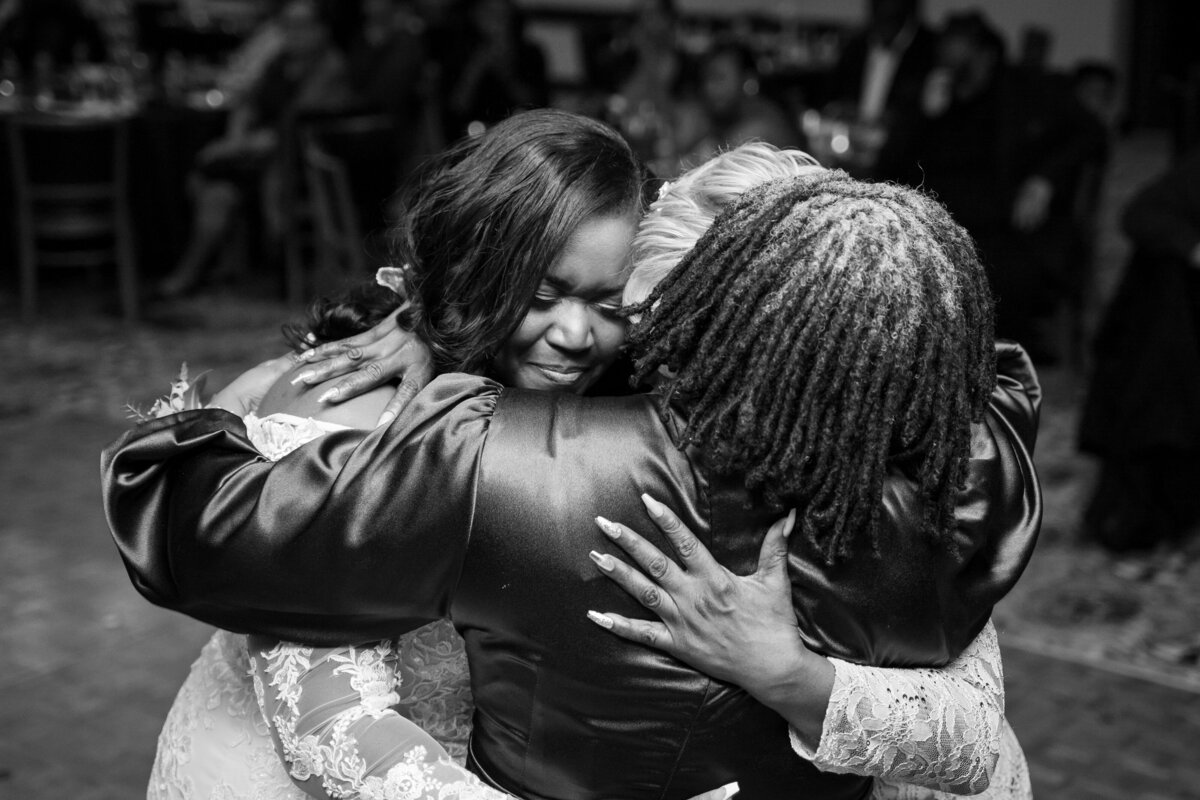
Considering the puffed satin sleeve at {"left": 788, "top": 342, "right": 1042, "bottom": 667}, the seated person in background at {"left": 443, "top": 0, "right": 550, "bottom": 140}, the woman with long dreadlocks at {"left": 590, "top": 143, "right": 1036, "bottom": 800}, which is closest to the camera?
the woman with long dreadlocks at {"left": 590, "top": 143, "right": 1036, "bottom": 800}

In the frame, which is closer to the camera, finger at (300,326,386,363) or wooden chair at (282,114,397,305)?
finger at (300,326,386,363)

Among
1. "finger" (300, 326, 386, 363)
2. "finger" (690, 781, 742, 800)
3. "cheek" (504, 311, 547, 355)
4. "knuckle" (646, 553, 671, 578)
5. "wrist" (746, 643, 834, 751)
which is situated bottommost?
"finger" (690, 781, 742, 800)

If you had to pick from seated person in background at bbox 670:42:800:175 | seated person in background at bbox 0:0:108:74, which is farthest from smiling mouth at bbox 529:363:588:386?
seated person in background at bbox 0:0:108:74

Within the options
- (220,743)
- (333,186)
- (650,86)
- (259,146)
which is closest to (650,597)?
(220,743)

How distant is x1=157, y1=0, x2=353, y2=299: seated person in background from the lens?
733cm

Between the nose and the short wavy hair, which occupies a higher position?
the short wavy hair

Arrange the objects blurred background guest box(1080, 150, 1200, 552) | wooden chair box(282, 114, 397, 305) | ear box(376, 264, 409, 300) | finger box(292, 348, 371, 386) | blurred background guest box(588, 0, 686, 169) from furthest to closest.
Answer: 1. wooden chair box(282, 114, 397, 305)
2. blurred background guest box(588, 0, 686, 169)
3. blurred background guest box(1080, 150, 1200, 552)
4. ear box(376, 264, 409, 300)
5. finger box(292, 348, 371, 386)

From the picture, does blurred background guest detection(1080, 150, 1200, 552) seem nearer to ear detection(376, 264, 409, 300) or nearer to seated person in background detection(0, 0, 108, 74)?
ear detection(376, 264, 409, 300)

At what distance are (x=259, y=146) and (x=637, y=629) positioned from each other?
22.1ft

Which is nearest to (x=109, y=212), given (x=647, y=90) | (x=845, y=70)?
(x=647, y=90)

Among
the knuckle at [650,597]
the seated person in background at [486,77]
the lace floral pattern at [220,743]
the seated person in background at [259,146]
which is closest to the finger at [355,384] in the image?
the lace floral pattern at [220,743]

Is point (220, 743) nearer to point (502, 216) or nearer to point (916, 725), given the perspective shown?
point (502, 216)

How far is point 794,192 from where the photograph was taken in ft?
3.72

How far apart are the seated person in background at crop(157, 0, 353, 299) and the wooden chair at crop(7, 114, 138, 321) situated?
Answer: 2.16 ft
